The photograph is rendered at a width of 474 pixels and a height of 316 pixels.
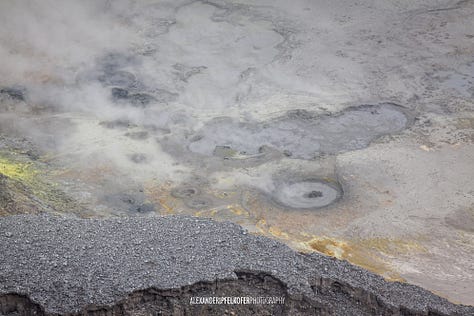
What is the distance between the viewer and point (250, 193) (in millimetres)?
10383

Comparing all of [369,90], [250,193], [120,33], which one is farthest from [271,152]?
[120,33]

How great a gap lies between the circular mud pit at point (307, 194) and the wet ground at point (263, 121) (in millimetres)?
29

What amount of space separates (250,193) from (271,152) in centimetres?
125

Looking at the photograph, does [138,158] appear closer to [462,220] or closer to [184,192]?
[184,192]

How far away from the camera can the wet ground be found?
9703mm

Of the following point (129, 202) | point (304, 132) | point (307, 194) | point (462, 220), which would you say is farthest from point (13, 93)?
point (462, 220)

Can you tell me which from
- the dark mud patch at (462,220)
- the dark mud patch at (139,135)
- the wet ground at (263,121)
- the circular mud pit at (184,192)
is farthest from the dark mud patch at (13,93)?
the dark mud patch at (462,220)

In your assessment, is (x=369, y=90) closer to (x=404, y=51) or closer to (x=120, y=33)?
(x=404, y=51)

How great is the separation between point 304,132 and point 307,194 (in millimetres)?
1869

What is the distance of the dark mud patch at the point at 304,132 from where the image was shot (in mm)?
11469

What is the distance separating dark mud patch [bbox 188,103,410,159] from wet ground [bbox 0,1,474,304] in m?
0.04

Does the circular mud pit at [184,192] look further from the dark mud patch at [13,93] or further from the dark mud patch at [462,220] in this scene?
the dark mud patch at [13,93]

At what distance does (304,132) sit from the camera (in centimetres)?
1188

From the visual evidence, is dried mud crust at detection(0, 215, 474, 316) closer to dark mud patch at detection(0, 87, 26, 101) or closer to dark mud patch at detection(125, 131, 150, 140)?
dark mud patch at detection(125, 131, 150, 140)
